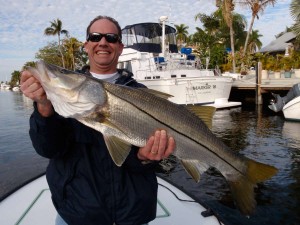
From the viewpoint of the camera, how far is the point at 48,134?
7.04 ft

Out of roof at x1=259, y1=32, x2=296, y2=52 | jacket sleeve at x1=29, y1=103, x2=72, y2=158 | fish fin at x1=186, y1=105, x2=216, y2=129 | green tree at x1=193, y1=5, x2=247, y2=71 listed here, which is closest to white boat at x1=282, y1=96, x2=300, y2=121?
fish fin at x1=186, y1=105, x2=216, y2=129

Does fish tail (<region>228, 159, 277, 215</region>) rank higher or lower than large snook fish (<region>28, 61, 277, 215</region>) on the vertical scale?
lower

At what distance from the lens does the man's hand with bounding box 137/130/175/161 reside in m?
2.27

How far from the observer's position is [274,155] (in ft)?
33.7

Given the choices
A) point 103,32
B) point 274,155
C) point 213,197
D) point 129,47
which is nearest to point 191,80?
point 129,47

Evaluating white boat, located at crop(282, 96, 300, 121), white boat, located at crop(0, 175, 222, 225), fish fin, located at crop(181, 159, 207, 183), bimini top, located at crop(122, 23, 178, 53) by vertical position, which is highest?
bimini top, located at crop(122, 23, 178, 53)

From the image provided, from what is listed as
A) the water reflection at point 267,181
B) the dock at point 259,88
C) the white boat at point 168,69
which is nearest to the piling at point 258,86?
the dock at point 259,88

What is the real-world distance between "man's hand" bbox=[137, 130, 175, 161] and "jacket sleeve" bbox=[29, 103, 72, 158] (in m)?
0.59

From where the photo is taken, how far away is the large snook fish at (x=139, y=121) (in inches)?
85.4

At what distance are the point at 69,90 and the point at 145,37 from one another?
21210 millimetres

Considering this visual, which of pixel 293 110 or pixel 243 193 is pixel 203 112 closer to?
pixel 243 193

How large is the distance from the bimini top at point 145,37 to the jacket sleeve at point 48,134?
20391 millimetres

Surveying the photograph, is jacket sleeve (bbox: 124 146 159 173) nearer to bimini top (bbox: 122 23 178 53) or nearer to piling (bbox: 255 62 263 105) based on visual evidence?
bimini top (bbox: 122 23 178 53)

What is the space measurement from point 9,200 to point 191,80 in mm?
15673
